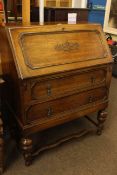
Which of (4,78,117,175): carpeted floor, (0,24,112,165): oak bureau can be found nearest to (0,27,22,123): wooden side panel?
(0,24,112,165): oak bureau

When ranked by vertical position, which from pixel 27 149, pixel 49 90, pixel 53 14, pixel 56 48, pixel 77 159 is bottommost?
pixel 77 159

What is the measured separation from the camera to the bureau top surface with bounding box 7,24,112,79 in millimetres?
1237

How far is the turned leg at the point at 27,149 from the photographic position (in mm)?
1442

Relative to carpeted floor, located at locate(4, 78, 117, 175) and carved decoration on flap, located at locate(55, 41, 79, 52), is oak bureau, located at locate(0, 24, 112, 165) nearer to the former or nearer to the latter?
carved decoration on flap, located at locate(55, 41, 79, 52)

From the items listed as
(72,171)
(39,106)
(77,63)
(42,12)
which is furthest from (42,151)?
(42,12)

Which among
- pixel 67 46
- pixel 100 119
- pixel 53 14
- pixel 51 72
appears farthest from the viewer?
pixel 53 14

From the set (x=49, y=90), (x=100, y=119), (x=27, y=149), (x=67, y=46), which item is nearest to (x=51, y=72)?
(x=49, y=90)

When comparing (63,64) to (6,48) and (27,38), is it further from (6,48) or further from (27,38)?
(6,48)

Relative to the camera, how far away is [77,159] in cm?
170

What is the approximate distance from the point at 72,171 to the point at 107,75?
85 cm

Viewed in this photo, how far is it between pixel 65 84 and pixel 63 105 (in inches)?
6.9

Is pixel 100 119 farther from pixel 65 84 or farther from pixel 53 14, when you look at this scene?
pixel 53 14

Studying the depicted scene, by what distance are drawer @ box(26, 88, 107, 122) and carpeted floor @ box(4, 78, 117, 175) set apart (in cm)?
44

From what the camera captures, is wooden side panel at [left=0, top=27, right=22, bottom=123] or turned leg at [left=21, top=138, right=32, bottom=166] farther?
turned leg at [left=21, top=138, right=32, bottom=166]
